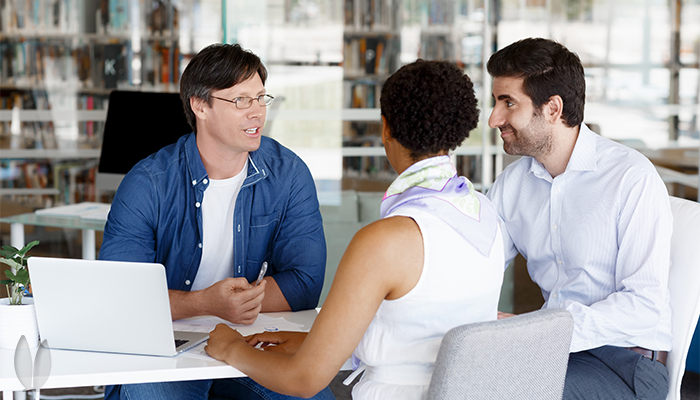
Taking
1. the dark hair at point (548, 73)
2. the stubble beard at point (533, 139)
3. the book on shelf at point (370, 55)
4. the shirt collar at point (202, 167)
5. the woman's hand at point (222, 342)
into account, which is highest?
the book on shelf at point (370, 55)

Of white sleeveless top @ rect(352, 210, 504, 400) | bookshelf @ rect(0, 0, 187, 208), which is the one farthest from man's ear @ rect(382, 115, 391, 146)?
bookshelf @ rect(0, 0, 187, 208)

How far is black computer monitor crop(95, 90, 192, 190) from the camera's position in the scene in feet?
9.11

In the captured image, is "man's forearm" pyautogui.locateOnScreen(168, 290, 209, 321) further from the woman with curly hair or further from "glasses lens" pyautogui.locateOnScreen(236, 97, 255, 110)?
"glasses lens" pyautogui.locateOnScreen(236, 97, 255, 110)

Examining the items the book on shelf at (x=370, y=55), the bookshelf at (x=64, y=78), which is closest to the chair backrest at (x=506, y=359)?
the book on shelf at (x=370, y=55)

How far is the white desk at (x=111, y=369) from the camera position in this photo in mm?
1169

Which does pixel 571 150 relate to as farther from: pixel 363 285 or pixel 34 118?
pixel 34 118

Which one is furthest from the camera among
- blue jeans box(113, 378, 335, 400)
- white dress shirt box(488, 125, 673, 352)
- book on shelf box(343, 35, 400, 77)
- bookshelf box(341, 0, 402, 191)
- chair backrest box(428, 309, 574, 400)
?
book on shelf box(343, 35, 400, 77)

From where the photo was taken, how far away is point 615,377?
152 centimetres

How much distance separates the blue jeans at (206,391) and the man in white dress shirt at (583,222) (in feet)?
1.90

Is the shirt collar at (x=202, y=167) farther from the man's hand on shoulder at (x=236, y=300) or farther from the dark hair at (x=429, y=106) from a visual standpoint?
the dark hair at (x=429, y=106)

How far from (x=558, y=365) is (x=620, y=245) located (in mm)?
528

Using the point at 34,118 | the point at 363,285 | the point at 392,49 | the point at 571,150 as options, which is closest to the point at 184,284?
the point at 363,285

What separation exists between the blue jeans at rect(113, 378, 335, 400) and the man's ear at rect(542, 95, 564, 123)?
0.87 m

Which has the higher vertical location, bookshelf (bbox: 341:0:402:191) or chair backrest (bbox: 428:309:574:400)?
bookshelf (bbox: 341:0:402:191)
